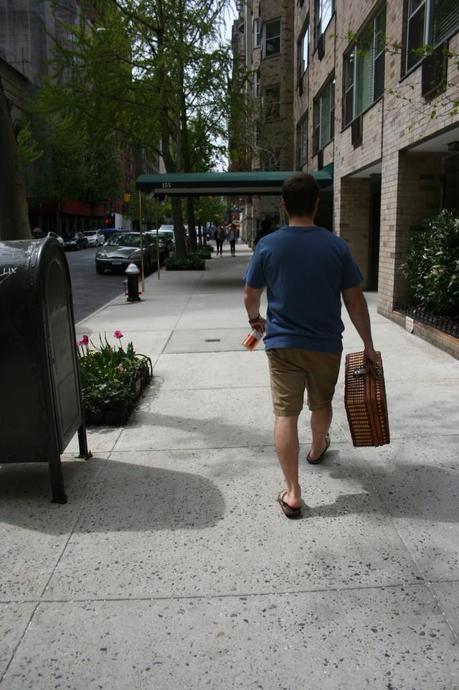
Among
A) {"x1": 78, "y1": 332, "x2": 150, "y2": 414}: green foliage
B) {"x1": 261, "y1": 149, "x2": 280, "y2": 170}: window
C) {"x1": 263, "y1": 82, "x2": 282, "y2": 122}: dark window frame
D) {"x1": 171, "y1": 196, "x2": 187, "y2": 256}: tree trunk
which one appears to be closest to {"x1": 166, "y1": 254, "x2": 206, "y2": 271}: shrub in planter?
{"x1": 171, "y1": 196, "x2": 187, "y2": 256}: tree trunk

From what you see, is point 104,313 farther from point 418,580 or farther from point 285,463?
point 418,580

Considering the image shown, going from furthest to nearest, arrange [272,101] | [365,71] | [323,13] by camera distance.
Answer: [272,101] < [323,13] < [365,71]

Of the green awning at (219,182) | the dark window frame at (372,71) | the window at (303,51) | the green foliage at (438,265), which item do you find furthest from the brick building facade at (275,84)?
the green foliage at (438,265)

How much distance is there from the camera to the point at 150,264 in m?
24.2

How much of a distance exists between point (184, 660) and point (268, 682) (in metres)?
0.33

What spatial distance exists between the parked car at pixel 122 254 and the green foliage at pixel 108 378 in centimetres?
1678

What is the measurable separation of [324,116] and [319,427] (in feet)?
52.5

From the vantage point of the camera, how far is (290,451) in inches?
133

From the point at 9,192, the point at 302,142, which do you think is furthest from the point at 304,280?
the point at 302,142

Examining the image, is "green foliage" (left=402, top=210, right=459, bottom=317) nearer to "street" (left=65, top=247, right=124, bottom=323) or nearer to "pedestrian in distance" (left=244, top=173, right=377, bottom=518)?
"pedestrian in distance" (left=244, top=173, right=377, bottom=518)

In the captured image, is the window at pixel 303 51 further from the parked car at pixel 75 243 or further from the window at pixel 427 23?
the parked car at pixel 75 243

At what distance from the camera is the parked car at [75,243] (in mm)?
47825

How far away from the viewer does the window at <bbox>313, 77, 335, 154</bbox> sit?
1644cm

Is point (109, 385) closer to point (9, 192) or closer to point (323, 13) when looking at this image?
point (9, 192)
